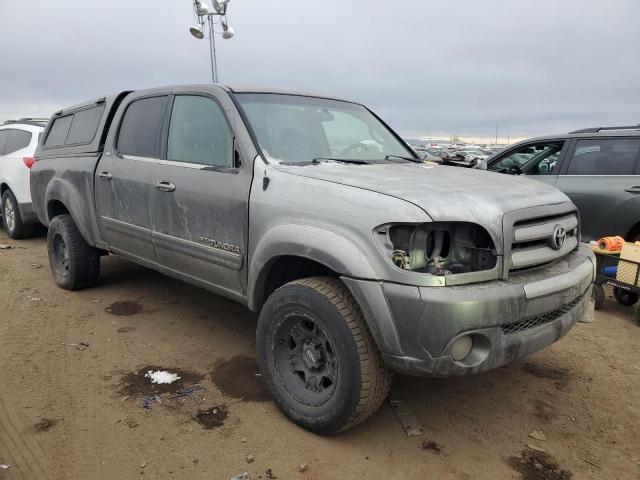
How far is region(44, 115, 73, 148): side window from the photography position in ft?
17.6

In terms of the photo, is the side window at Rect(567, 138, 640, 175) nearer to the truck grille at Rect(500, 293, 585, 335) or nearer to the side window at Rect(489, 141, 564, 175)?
the side window at Rect(489, 141, 564, 175)

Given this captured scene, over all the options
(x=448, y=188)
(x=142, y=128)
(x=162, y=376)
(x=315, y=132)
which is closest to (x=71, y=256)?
(x=142, y=128)

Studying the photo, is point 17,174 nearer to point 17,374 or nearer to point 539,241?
point 17,374

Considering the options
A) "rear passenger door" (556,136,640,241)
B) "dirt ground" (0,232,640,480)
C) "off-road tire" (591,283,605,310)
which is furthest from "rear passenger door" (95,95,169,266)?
"rear passenger door" (556,136,640,241)

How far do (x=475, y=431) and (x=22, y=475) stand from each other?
7.80 feet

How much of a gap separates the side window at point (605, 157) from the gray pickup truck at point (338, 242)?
9.33 feet

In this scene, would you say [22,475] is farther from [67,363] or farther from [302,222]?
[302,222]

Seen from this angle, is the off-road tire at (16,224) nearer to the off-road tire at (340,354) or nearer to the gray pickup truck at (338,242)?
the gray pickup truck at (338,242)

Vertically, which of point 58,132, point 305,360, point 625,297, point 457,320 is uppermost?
point 58,132

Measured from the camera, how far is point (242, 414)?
2924 millimetres

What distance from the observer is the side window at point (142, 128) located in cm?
392

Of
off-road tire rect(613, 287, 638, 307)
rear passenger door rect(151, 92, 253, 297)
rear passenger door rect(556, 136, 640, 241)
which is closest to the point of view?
rear passenger door rect(151, 92, 253, 297)

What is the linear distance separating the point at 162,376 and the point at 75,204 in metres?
2.32

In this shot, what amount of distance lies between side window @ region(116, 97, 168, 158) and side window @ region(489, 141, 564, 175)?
433cm
